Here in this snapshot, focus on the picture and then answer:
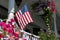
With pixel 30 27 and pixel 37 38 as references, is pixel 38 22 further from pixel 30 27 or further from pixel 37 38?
pixel 37 38

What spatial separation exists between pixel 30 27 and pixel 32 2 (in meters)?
1.23

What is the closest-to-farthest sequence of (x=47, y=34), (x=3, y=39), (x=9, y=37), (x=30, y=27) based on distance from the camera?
1. (x=9, y=37)
2. (x=3, y=39)
3. (x=47, y=34)
4. (x=30, y=27)

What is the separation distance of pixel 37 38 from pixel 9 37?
3231mm

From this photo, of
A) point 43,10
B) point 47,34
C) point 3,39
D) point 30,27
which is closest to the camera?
point 3,39

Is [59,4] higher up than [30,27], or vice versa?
[59,4]

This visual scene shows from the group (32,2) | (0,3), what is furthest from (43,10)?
(0,3)

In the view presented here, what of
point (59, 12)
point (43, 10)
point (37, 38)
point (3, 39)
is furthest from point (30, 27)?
point (3, 39)

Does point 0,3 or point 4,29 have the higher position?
point 0,3

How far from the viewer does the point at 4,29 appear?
278cm

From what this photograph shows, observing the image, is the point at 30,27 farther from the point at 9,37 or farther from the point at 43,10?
the point at 9,37

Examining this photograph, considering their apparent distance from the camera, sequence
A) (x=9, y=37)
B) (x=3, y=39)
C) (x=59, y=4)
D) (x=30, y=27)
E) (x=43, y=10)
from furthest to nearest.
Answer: (x=59, y=4) → (x=30, y=27) → (x=43, y=10) → (x=3, y=39) → (x=9, y=37)

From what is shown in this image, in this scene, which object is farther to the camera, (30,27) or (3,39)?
(30,27)

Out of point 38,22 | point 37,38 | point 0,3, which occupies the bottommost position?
point 37,38

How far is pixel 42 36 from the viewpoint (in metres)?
5.69
